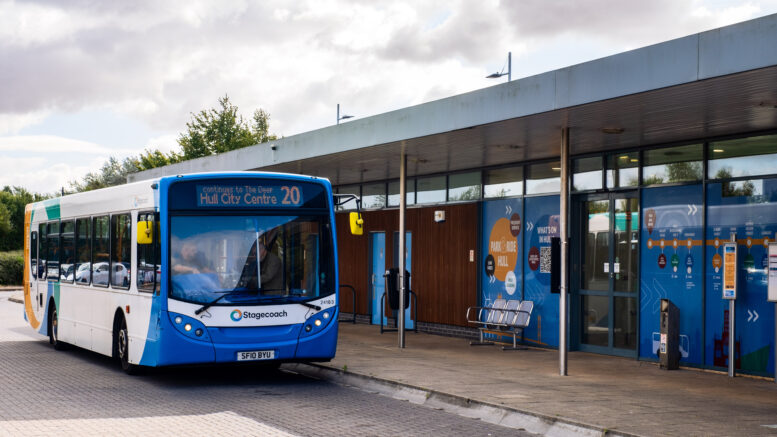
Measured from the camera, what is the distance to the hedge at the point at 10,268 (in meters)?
47.1

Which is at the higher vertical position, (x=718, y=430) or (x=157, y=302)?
(x=157, y=302)

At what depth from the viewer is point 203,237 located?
36.7 feet

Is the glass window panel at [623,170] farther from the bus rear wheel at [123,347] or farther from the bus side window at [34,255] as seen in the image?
the bus side window at [34,255]

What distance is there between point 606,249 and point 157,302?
7571mm

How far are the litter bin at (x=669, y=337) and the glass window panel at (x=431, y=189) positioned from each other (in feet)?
22.5

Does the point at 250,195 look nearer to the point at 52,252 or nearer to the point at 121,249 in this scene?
the point at 121,249

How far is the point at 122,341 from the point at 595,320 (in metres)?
7.68

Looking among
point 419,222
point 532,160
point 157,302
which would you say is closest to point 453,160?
point 532,160

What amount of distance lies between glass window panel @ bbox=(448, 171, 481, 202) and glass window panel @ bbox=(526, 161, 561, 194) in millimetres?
1646

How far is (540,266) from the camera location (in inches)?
644

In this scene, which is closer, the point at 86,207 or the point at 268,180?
the point at 268,180

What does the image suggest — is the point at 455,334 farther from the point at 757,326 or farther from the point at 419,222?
the point at 757,326

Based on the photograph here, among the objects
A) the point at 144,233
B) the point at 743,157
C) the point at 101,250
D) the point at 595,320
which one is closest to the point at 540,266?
the point at 595,320

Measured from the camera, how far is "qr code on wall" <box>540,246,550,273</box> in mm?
16172
